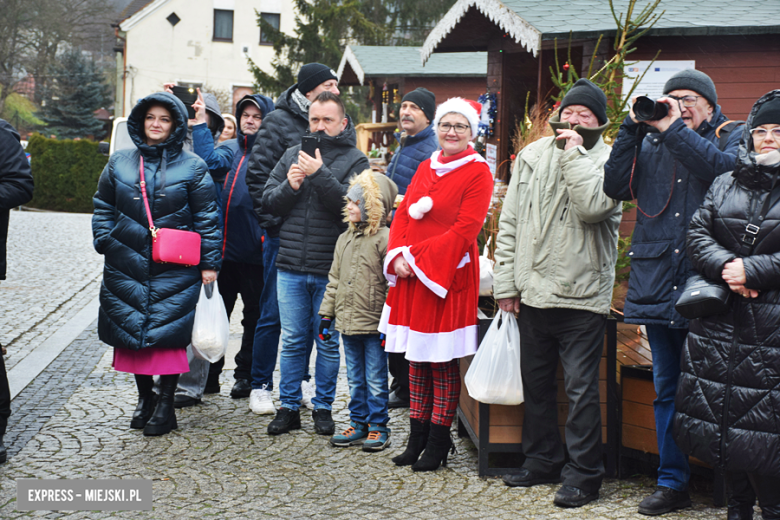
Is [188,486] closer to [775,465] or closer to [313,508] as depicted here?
[313,508]

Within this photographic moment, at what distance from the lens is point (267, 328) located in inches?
208

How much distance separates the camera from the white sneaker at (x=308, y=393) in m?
Result: 5.45

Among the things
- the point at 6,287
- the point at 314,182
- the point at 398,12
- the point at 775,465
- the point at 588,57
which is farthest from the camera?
the point at 398,12

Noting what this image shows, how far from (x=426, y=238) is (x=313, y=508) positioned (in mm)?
1481

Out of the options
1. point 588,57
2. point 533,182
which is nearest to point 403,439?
point 533,182

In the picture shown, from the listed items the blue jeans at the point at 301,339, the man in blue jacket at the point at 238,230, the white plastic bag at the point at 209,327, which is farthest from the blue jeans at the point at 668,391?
the man in blue jacket at the point at 238,230

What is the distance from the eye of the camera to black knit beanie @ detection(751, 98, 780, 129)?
10.5ft

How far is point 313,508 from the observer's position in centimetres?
372

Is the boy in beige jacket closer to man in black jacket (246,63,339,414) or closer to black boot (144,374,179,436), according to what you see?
man in black jacket (246,63,339,414)

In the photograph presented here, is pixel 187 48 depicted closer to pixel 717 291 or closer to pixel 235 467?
pixel 235 467

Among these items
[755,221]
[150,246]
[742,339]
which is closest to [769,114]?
[755,221]

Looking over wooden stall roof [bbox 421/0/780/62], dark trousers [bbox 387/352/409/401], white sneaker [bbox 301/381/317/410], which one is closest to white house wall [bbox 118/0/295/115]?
wooden stall roof [bbox 421/0/780/62]

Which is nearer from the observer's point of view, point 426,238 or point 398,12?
point 426,238

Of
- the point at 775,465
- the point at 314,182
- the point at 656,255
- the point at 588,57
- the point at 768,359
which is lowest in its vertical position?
the point at 775,465
